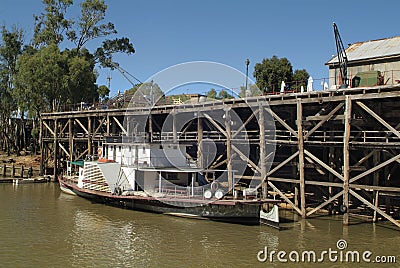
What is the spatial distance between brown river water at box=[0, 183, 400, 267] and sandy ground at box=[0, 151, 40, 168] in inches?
1039

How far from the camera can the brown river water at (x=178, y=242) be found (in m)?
18.9

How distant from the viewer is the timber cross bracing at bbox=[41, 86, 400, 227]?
80.8ft

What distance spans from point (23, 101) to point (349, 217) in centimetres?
4393

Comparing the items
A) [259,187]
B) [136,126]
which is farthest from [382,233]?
[136,126]

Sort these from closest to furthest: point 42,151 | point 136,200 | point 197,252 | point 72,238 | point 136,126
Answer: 1. point 197,252
2. point 72,238
3. point 136,200
4. point 136,126
5. point 42,151

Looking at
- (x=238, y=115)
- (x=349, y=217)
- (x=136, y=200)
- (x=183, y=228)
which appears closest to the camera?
(x=183, y=228)

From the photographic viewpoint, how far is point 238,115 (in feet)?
112

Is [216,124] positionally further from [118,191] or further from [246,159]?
[118,191]

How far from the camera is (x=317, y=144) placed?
26531 millimetres

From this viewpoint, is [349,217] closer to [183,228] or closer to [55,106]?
[183,228]

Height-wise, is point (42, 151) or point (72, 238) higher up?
point (42, 151)

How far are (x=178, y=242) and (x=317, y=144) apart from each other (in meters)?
11.2

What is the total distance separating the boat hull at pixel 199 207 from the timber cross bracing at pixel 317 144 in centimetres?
292

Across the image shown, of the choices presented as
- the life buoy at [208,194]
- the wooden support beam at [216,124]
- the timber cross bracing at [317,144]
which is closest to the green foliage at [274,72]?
the timber cross bracing at [317,144]
